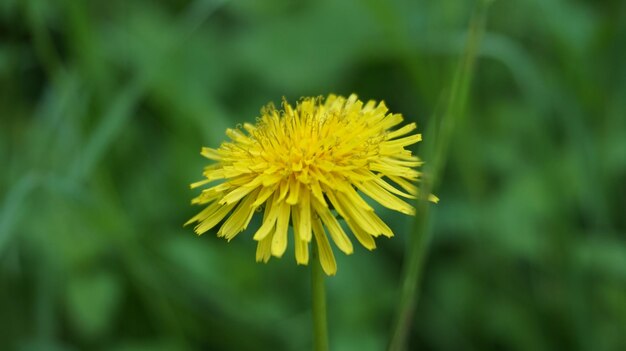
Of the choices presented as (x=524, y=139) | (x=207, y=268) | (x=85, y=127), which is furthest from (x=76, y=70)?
(x=524, y=139)

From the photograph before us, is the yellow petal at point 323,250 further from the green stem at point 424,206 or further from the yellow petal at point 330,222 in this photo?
the green stem at point 424,206

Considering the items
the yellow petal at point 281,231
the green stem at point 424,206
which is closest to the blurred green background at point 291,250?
the green stem at point 424,206

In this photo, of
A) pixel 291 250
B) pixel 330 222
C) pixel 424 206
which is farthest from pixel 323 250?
pixel 291 250

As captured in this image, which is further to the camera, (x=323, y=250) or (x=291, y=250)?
(x=291, y=250)

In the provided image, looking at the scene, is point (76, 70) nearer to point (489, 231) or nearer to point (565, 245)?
point (489, 231)

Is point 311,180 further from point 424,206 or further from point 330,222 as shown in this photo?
point 424,206

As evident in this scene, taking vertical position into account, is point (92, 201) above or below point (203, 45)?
below

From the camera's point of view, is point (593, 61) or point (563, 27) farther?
point (593, 61)
